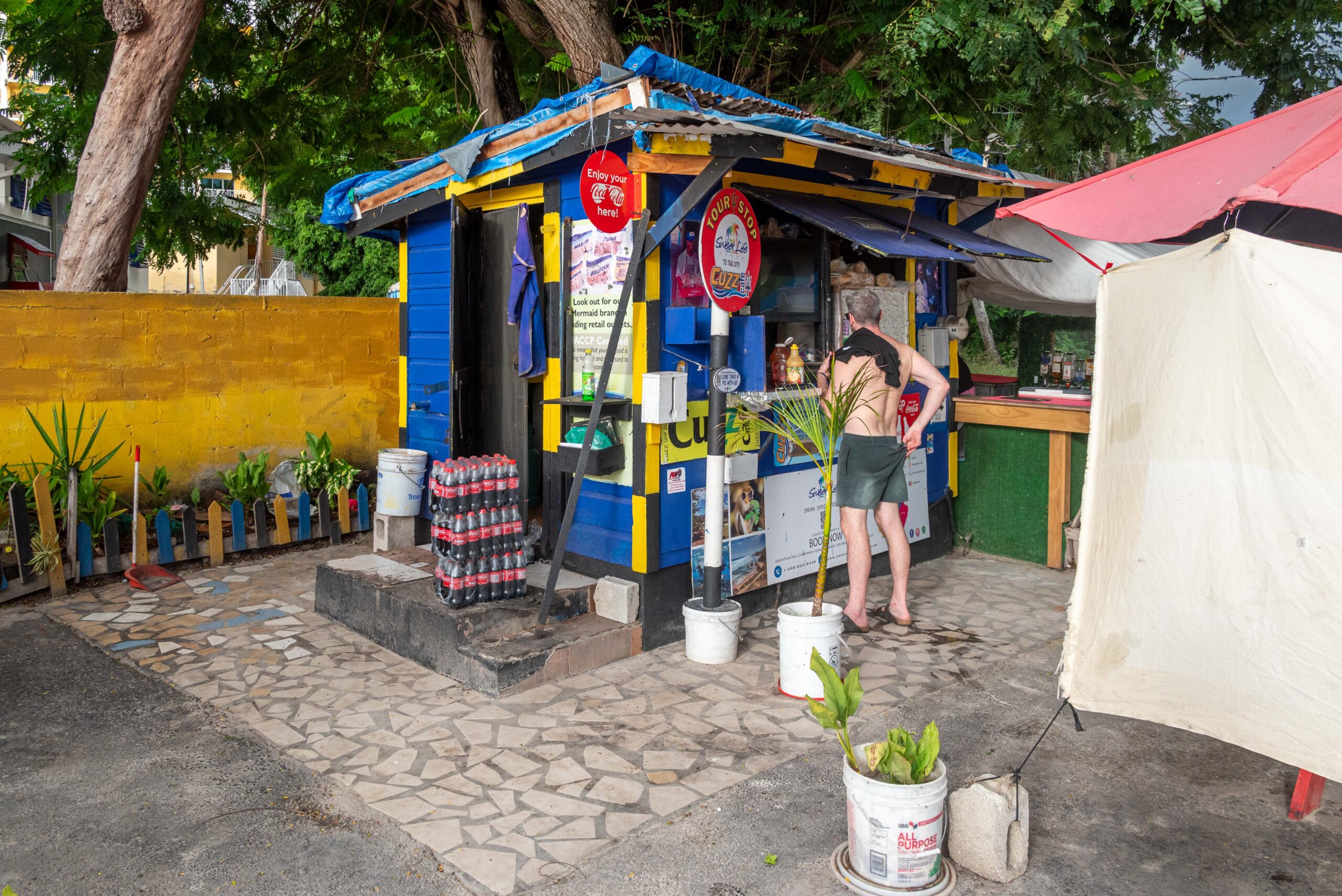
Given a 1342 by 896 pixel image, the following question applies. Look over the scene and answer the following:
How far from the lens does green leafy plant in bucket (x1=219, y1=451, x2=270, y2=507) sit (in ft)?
27.9

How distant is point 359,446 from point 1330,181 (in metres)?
8.59

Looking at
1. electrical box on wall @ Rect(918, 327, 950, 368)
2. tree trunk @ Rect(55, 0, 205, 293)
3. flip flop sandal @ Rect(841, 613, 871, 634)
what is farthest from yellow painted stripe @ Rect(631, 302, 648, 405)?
tree trunk @ Rect(55, 0, 205, 293)

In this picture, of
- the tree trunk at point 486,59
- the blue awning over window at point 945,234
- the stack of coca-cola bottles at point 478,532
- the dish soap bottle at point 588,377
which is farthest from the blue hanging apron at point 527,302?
the tree trunk at point 486,59

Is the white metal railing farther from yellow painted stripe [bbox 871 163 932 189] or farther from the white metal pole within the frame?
the white metal pole

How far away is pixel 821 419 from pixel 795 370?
747 mm

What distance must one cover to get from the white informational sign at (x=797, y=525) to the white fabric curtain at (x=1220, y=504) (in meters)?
2.82

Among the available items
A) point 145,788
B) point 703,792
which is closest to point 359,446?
point 145,788

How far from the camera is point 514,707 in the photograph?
5.05 meters

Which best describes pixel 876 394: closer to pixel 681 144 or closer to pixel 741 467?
pixel 741 467

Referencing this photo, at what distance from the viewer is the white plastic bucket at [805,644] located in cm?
496

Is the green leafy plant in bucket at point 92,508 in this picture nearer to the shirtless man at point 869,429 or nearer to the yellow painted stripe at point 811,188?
the yellow painted stripe at point 811,188

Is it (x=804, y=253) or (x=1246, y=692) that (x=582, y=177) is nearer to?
(x=804, y=253)

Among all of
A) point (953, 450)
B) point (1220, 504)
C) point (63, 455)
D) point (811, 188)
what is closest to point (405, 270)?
point (63, 455)

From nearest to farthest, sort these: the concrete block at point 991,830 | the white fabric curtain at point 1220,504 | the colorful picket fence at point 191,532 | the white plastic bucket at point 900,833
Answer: the white fabric curtain at point 1220,504
the white plastic bucket at point 900,833
the concrete block at point 991,830
the colorful picket fence at point 191,532
